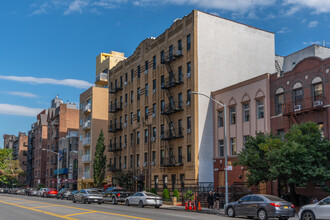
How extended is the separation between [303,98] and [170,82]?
58.9 feet

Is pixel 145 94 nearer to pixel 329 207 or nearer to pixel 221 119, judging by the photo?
pixel 221 119

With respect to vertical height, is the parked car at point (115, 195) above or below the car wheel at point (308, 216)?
below

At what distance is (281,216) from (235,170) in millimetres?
15783

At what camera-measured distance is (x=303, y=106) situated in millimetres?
31891

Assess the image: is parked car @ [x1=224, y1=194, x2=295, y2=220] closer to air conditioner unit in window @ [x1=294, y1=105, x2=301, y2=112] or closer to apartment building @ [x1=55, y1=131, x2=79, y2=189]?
air conditioner unit in window @ [x1=294, y1=105, x2=301, y2=112]

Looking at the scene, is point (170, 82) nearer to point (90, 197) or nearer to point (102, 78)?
point (90, 197)

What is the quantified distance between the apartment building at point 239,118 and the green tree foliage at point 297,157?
20.4 ft

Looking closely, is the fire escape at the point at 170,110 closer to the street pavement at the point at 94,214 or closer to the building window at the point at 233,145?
the building window at the point at 233,145

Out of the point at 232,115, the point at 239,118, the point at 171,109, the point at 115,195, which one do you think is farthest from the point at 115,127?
the point at 239,118

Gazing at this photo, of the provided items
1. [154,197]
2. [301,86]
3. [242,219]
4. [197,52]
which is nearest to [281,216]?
[242,219]

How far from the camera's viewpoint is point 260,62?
4750 cm

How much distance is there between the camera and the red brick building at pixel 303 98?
30281 mm

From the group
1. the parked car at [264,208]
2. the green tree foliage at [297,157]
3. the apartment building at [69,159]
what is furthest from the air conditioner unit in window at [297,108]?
the apartment building at [69,159]

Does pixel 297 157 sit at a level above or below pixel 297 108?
below
